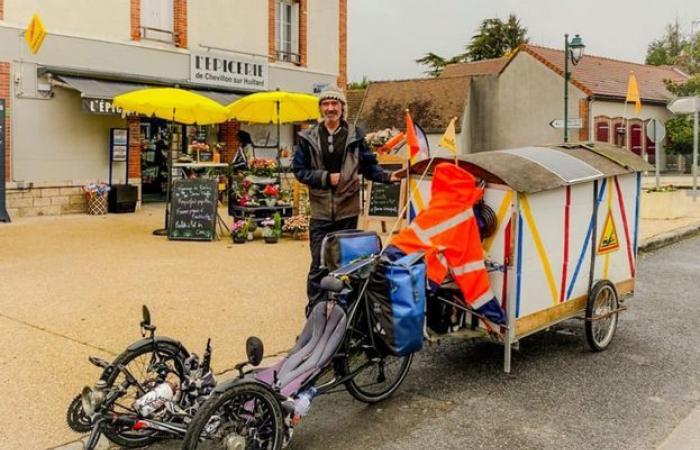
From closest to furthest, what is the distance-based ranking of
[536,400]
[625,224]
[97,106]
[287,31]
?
[536,400] < [625,224] < [97,106] < [287,31]

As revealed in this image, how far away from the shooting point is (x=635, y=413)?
14.5 feet

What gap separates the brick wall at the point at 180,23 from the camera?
1634cm

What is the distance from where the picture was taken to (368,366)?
4367 mm

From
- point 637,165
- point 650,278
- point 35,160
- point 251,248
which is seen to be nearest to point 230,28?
point 35,160

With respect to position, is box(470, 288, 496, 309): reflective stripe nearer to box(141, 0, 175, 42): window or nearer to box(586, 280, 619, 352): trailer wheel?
box(586, 280, 619, 352): trailer wheel

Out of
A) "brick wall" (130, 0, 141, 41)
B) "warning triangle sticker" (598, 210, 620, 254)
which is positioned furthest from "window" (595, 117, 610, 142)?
"warning triangle sticker" (598, 210, 620, 254)

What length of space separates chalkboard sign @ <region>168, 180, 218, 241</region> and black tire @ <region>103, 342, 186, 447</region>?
7.01m

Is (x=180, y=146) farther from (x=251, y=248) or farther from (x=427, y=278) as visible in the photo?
(x=427, y=278)

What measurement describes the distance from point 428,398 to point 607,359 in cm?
170

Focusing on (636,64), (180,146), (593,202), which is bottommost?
(593,202)

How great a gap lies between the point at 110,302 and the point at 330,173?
9.02ft

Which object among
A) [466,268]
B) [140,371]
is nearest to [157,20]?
[466,268]

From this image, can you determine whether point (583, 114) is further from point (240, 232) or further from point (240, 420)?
point (240, 420)

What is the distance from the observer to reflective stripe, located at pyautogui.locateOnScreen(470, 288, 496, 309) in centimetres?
478
